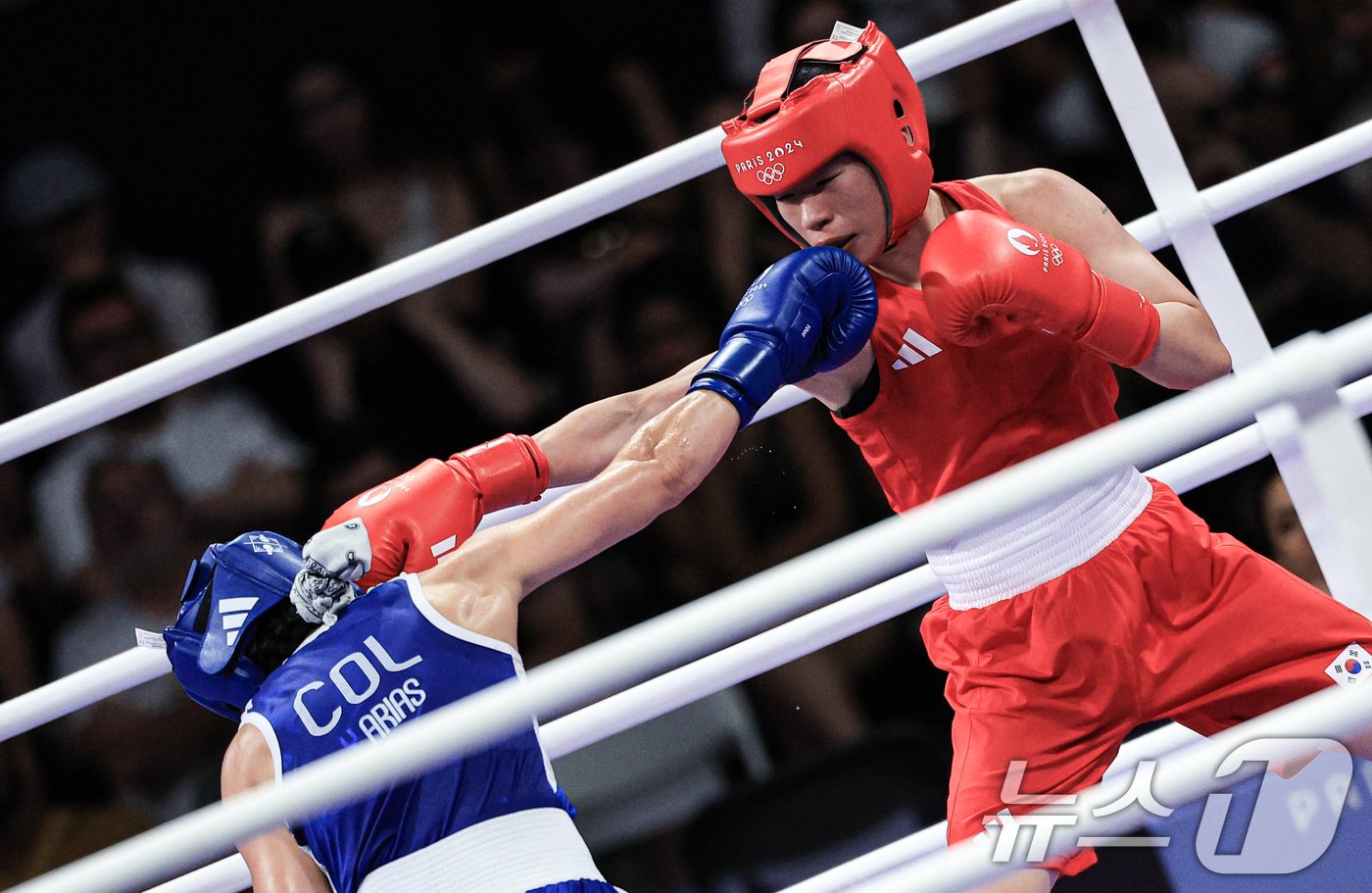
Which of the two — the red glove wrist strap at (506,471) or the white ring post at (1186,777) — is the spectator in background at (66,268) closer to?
the red glove wrist strap at (506,471)

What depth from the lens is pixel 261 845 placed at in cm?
158

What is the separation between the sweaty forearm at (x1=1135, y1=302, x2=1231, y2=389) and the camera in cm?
166

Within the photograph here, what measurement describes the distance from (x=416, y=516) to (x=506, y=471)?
137 millimetres

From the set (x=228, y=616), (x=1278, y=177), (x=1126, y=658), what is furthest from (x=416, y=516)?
(x=1278, y=177)

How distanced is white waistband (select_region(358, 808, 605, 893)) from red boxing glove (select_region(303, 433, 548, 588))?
12.4 inches

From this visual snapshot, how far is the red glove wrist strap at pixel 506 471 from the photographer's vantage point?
1756mm

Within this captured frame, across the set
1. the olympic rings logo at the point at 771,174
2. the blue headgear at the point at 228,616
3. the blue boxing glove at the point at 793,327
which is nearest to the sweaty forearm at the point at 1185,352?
the blue boxing glove at the point at 793,327

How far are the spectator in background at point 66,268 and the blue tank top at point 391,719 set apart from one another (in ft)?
7.41

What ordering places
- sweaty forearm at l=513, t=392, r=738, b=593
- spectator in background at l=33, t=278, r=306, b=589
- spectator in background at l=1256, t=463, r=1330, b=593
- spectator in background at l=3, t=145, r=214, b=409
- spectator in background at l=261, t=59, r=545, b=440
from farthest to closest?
spectator in background at l=3, t=145, r=214, b=409, spectator in background at l=261, t=59, r=545, b=440, spectator in background at l=33, t=278, r=306, b=589, spectator in background at l=1256, t=463, r=1330, b=593, sweaty forearm at l=513, t=392, r=738, b=593

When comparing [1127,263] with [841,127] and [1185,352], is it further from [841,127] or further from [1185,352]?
[841,127]

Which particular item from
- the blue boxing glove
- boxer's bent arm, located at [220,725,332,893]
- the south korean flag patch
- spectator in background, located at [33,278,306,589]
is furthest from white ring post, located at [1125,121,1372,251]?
spectator in background, located at [33,278,306,589]

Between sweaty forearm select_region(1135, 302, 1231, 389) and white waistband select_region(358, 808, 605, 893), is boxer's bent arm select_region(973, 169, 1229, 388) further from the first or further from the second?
white waistband select_region(358, 808, 605, 893)

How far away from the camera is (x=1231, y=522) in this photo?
2.93 metres

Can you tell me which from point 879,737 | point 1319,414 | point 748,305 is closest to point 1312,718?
point 1319,414
